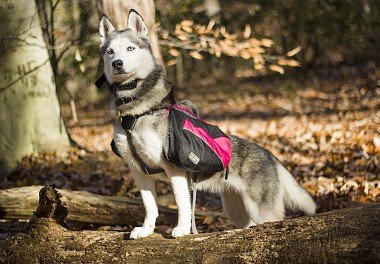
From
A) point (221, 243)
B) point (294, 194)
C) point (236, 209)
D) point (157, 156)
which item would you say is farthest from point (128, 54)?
point (294, 194)

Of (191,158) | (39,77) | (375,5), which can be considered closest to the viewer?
(191,158)

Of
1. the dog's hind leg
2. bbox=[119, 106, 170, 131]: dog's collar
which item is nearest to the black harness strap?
bbox=[119, 106, 170, 131]: dog's collar

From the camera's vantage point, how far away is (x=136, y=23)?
14.4 ft

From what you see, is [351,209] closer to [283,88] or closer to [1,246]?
[1,246]

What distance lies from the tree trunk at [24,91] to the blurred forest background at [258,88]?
0.19 meters

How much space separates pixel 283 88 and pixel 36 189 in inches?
503

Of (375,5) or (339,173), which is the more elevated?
(375,5)

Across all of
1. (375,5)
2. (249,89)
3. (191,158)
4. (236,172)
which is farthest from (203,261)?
(375,5)

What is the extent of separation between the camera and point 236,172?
4508 millimetres

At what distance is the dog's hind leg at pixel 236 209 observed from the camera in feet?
15.8

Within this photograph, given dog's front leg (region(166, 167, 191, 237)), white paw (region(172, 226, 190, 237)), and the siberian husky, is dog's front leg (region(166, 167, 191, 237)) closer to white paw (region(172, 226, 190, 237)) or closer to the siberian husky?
the siberian husky

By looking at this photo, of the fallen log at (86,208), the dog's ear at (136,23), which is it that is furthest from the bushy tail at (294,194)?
the dog's ear at (136,23)

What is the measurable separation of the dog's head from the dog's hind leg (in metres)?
1.36

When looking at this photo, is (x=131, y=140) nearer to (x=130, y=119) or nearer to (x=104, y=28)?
(x=130, y=119)
